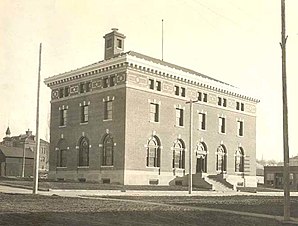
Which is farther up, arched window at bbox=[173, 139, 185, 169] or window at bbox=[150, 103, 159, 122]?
window at bbox=[150, 103, 159, 122]

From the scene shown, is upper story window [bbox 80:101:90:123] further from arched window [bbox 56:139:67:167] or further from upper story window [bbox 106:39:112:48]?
upper story window [bbox 106:39:112:48]

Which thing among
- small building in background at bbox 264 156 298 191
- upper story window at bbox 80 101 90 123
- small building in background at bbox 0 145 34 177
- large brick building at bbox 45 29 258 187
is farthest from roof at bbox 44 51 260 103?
small building in background at bbox 0 145 34 177

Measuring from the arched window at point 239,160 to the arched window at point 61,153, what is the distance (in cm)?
2186

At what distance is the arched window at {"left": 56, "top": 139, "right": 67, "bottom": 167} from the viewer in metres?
50.5

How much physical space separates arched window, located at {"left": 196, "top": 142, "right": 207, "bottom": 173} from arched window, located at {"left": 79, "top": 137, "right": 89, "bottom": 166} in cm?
1276

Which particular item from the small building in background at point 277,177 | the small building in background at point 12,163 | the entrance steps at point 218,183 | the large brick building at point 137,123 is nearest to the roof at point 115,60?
the large brick building at point 137,123

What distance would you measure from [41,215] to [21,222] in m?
2.07

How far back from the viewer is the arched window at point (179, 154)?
1893 inches

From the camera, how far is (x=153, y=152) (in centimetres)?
4569

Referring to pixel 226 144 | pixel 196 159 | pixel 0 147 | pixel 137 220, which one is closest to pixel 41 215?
pixel 137 220

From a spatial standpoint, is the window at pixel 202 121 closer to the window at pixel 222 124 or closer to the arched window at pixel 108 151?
the window at pixel 222 124

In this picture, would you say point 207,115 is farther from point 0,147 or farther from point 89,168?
point 0,147

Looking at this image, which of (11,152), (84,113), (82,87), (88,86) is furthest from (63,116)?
(11,152)

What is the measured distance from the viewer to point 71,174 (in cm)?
4881
